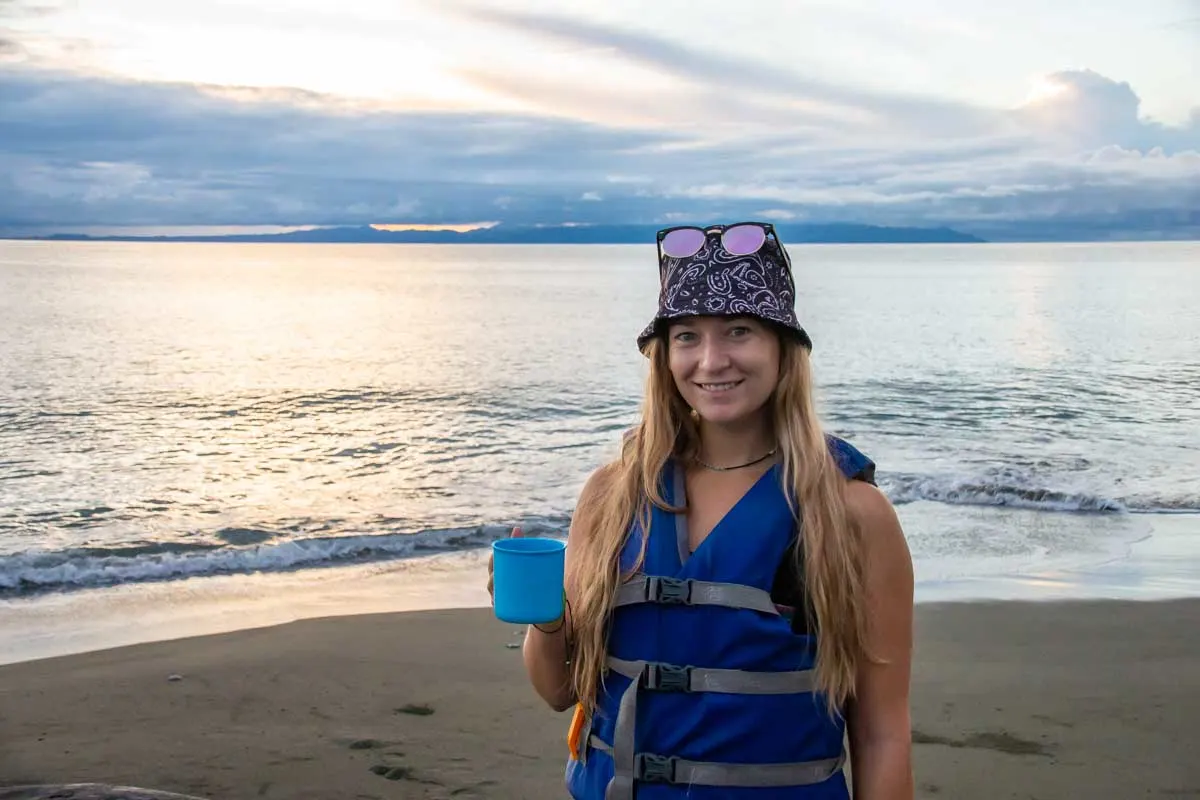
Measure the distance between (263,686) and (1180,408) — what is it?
20.8 m

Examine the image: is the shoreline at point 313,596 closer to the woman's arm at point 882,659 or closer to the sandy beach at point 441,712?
the sandy beach at point 441,712

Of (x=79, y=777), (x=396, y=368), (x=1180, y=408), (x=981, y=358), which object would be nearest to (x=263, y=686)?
(x=79, y=777)

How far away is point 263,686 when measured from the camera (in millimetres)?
6832

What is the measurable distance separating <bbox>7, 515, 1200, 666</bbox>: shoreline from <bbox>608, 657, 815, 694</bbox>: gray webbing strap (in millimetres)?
6480

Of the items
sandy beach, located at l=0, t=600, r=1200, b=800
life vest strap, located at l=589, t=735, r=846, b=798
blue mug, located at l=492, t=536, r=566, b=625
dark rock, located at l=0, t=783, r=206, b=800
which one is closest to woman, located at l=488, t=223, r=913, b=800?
life vest strap, located at l=589, t=735, r=846, b=798

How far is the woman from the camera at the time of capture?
239 centimetres

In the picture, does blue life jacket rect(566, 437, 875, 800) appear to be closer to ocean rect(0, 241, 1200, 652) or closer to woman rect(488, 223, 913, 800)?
woman rect(488, 223, 913, 800)

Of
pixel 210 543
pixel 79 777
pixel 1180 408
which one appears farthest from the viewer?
pixel 1180 408

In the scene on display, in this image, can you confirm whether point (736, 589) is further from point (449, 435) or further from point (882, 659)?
point (449, 435)

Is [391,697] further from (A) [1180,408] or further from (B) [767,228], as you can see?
(A) [1180,408]

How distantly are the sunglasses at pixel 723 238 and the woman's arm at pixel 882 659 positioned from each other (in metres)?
0.58

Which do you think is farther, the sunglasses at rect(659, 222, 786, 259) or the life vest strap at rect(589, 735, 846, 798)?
the sunglasses at rect(659, 222, 786, 259)

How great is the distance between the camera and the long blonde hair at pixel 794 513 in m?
2.39

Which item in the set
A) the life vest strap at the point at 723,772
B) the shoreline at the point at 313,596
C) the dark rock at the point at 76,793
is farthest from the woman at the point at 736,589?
the shoreline at the point at 313,596
